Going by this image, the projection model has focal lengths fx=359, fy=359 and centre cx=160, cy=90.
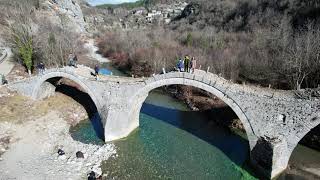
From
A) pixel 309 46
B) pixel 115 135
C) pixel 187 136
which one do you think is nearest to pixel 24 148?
pixel 115 135

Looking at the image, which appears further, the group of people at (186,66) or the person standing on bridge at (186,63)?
the group of people at (186,66)

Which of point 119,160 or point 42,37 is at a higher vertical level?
point 42,37

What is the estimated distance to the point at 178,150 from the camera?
2941 centimetres

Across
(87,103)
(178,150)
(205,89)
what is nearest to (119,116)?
(178,150)

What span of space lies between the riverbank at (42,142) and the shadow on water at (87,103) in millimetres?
778

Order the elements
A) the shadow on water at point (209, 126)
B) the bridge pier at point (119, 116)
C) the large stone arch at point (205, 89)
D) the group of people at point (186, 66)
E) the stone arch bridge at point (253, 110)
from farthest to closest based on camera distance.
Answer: the bridge pier at point (119, 116), the shadow on water at point (209, 126), the group of people at point (186, 66), the large stone arch at point (205, 89), the stone arch bridge at point (253, 110)

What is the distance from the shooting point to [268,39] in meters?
44.0

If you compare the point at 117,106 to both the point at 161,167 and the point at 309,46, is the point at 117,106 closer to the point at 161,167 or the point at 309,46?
the point at 161,167

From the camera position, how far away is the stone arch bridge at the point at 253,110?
77.8 ft

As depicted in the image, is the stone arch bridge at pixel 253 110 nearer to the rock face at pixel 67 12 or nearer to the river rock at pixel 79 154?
the river rock at pixel 79 154

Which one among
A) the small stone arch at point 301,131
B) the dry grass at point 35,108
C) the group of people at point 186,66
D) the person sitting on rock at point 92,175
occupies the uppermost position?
the group of people at point 186,66

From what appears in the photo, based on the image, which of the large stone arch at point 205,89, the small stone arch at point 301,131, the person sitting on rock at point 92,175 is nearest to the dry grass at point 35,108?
the large stone arch at point 205,89

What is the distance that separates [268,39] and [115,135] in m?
23.8

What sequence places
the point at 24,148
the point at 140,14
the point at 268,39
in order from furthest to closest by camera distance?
the point at 140,14 < the point at 268,39 < the point at 24,148
